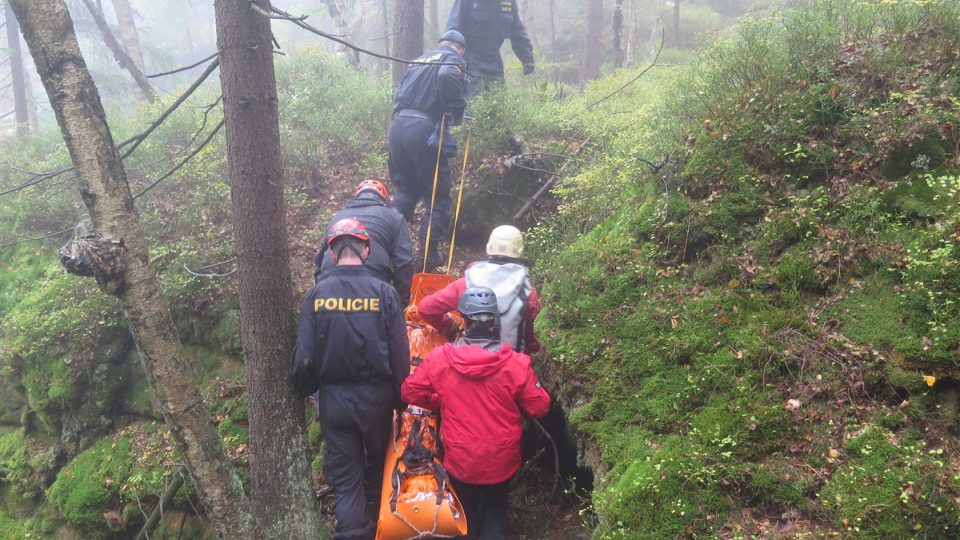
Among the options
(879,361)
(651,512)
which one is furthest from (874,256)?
(651,512)

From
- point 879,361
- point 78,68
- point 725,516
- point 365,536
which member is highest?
point 78,68

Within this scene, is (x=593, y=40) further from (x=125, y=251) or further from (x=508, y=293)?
(x=125, y=251)

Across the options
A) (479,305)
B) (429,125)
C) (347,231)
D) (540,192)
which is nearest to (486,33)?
(429,125)

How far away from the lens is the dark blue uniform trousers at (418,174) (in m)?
7.47

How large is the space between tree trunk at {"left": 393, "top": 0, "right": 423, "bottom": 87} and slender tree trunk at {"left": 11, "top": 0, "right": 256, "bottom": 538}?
7.38 m

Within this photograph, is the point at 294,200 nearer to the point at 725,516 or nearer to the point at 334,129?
the point at 334,129

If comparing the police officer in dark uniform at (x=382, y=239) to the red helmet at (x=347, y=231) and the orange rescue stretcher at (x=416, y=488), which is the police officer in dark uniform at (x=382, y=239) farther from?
the orange rescue stretcher at (x=416, y=488)


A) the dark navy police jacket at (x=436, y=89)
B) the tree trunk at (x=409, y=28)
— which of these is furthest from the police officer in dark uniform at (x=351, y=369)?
the tree trunk at (x=409, y=28)

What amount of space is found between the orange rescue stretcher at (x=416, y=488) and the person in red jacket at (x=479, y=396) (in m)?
0.19

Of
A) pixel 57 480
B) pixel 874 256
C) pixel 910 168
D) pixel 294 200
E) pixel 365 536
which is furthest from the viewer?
pixel 294 200

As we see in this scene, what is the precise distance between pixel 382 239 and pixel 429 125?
2.34 meters

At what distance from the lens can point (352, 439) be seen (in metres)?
4.86

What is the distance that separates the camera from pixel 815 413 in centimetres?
322

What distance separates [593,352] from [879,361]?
2.02m
